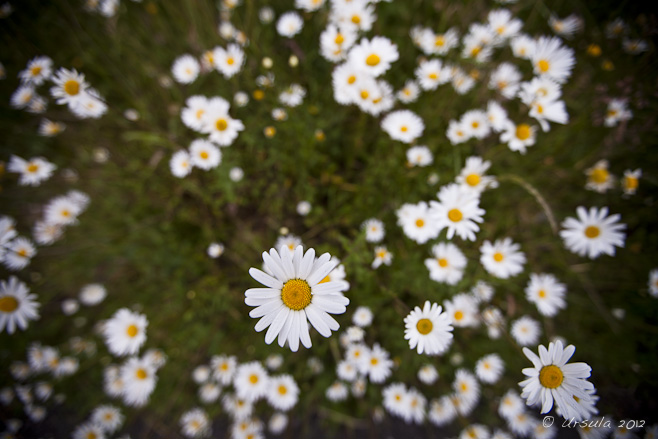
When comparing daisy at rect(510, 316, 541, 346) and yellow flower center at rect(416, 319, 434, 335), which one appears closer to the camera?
yellow flower center at rect(416, 319, 434, 335)

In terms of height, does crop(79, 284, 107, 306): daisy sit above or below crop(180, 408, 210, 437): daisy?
above

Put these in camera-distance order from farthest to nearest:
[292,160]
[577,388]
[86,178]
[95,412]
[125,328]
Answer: [86,178], [95,412], [292,160], [125,328], [577,388]

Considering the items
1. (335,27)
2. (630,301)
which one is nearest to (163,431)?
(335,27)

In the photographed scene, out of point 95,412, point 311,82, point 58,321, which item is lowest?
point 95,412

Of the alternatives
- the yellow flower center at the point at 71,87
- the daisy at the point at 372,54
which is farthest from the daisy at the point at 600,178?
the yellow flower center at the point at 71,87

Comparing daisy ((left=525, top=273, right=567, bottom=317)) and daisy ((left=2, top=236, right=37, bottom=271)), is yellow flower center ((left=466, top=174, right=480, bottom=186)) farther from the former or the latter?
daisy ((left=2, top=236, right=37, bottom=271))

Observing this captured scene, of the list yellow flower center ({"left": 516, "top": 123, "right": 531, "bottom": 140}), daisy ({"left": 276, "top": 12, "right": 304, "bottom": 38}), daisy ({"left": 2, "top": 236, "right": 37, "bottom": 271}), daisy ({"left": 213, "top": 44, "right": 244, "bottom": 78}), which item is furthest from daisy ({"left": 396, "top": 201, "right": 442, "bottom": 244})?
daisy ({"left": 2, "top": 236, "right": 37, "bottom": 271})

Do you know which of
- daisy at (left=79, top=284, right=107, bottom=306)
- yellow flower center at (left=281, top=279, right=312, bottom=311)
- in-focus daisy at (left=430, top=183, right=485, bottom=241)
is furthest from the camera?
daisy at (left=79, top=284, right=107, bottom=306)

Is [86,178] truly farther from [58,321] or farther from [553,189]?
[553,189]
